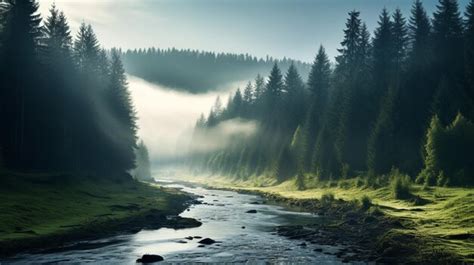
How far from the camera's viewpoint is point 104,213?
2159 inches

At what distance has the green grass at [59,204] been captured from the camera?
4247 centimetres

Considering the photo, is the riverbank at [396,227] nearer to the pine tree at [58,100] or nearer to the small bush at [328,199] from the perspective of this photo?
the small bush at [328,199]

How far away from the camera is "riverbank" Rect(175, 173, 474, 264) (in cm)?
3428

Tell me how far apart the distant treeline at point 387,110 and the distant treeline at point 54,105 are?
157 feet

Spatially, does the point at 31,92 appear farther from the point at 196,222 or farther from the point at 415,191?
the point at 415,191

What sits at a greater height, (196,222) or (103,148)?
(103,148)

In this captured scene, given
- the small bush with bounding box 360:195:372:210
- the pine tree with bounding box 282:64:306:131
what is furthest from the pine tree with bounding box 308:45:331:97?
the small bush with bounding box 360:195:372:210

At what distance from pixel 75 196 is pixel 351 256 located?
4416cm

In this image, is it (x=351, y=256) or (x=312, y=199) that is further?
(x=312, y=199)

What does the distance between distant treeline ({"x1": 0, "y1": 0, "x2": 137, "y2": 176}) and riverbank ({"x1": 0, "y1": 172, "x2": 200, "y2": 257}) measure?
31.2ft

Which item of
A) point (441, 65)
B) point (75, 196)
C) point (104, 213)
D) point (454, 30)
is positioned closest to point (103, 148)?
point (75, 196)

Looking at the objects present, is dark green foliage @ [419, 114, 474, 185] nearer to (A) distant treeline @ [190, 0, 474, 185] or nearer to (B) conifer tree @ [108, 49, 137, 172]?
(A) distant treeline @ [190, 0, 474, 185]

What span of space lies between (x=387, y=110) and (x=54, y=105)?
70.6 m

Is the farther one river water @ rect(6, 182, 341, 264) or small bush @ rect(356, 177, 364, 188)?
small bush @ rect(356, 177, 364, 188)
